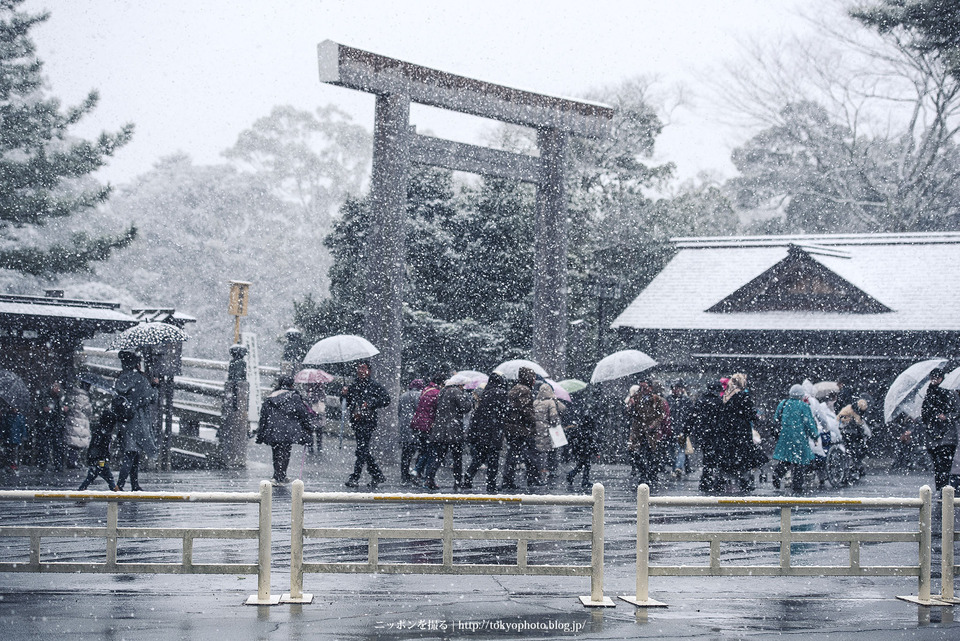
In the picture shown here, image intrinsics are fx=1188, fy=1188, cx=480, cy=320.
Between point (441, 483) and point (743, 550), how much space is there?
25.5 ft

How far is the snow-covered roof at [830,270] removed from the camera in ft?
88.6

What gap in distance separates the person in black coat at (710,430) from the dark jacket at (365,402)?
15.0 feet

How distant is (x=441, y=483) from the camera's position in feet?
61.0

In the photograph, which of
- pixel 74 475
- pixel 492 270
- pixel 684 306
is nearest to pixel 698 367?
pixel 684 306

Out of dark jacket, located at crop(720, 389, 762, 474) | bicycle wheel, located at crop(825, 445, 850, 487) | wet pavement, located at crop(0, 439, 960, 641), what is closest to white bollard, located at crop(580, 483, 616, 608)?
wet pavement, located at crop(0, 439, 960, 641)

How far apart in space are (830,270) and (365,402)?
1490cm

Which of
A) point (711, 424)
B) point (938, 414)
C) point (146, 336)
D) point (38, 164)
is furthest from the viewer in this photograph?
point (38, 164)

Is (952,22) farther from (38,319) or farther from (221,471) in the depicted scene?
(38,319)

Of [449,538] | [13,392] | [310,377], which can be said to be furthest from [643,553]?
[310,377]

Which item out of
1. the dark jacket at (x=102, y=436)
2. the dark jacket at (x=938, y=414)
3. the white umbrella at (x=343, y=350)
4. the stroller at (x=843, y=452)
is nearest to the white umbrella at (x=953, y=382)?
the dark jacket at (x=938, y=414)

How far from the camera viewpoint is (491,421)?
16.7m

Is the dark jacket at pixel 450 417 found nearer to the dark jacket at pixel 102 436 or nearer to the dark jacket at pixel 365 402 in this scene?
the dark jacket at pixel 365 402

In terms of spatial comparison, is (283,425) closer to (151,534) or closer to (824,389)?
(151,534)

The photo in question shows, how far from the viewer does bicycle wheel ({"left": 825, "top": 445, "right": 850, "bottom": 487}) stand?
19.8 meters
